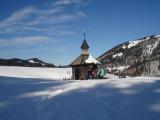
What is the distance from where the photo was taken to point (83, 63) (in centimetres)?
3906

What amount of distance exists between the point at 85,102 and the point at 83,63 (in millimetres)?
29747

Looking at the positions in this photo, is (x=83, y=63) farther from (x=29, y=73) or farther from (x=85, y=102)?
(x=85, y=102)

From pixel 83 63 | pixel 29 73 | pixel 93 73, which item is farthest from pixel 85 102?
pixel 29 73

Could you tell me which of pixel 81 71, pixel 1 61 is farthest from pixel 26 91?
pixel 1 61

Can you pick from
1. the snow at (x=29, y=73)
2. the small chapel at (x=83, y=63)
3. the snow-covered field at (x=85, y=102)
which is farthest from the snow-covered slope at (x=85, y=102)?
the snow at (x=29, y=73)

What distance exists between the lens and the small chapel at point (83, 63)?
3879 centimetres

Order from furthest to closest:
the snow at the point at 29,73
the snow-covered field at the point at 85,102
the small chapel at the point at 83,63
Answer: the snow at the point at 29,73
the small chapel at the point at 83,63
the snow-covered field at the point at 85,102

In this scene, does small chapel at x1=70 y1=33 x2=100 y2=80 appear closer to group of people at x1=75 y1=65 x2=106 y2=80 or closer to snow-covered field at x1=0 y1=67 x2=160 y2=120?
group of people at x1=75 y1=65 x2=106 y2=80

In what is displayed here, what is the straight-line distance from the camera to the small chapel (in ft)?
127

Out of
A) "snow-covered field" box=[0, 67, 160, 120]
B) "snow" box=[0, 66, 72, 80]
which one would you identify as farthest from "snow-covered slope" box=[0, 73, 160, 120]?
"snow" box=[0, 66, 72, 80]

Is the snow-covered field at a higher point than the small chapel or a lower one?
lower

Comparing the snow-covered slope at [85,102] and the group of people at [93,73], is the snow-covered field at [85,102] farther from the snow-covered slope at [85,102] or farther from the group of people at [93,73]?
the group of people at [93,73]

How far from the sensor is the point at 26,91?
11.2m

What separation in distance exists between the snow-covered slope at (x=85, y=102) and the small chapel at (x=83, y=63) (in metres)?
27.4
